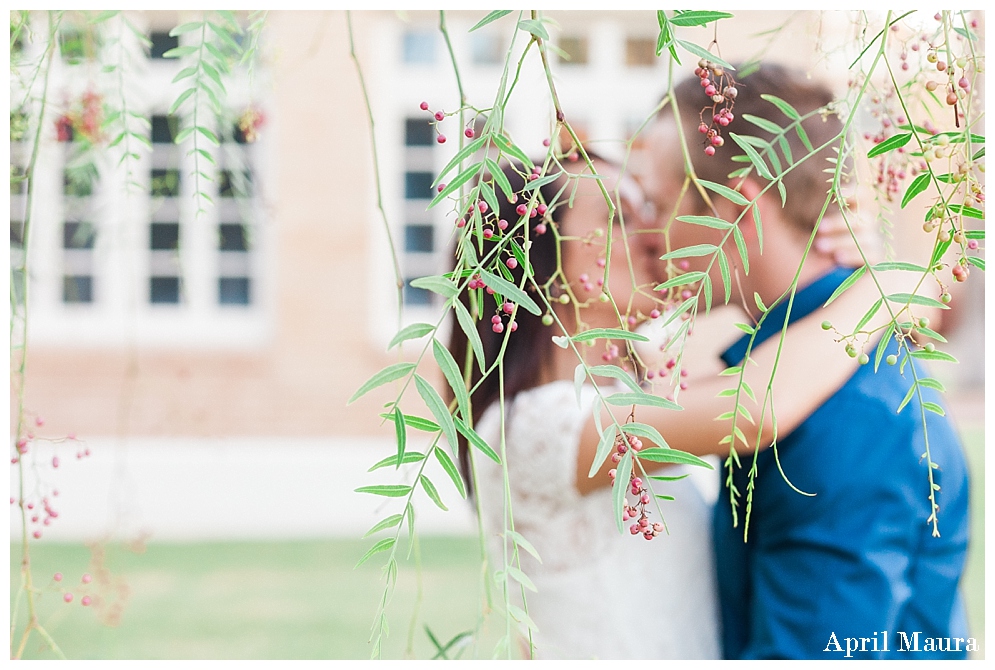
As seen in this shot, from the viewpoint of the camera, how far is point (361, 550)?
338 cm

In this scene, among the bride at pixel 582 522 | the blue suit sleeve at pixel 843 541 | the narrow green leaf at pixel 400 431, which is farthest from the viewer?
the bride at pixel 582 522

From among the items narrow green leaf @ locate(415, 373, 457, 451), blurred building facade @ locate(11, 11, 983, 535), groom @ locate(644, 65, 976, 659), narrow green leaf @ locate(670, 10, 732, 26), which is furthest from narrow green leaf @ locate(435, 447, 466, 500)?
blurred building facade @ locate(11, 11, 983, 535)

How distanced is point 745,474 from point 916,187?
54cm

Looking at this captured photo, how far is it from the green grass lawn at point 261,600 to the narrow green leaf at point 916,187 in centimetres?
195

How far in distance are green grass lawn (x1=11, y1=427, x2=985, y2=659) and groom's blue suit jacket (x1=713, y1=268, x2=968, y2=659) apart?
1411 millimetres

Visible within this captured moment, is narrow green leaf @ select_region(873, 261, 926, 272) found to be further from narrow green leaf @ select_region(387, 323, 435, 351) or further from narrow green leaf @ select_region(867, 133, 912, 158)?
narrow green leaf @ select_region(387, 323, 435, 351)

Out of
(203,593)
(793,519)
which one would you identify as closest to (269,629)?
(203,593)

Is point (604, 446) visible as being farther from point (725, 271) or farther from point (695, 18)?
point (695, 18)

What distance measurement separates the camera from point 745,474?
2.96 feet

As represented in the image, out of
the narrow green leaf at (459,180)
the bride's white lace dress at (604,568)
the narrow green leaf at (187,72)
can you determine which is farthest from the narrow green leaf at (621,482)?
the bride's white lace dress at (604,568)

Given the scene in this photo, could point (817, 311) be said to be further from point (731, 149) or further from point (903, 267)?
point (903, 267)

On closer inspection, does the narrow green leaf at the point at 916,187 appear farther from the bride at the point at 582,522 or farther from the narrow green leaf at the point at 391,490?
the bride at the point at 582,522

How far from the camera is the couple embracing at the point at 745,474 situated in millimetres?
872

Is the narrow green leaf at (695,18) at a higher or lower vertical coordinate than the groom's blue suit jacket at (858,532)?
higher
